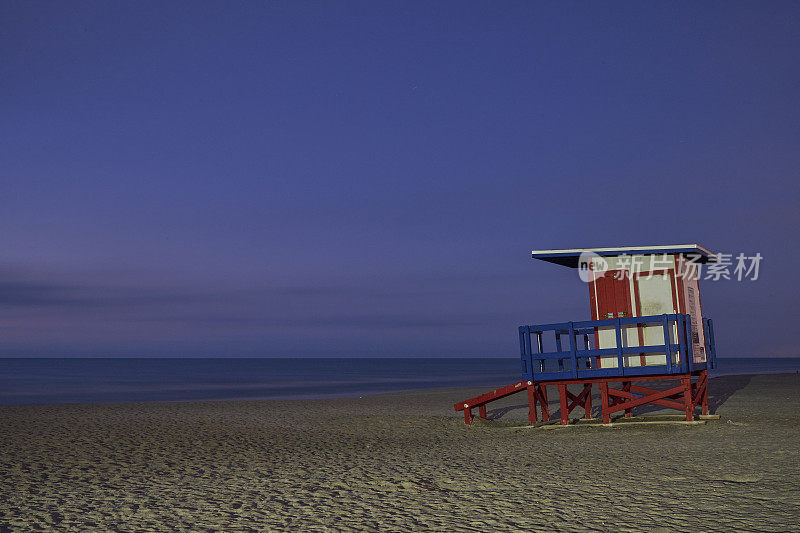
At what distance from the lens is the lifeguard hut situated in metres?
15.5

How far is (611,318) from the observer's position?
1611 centimetres

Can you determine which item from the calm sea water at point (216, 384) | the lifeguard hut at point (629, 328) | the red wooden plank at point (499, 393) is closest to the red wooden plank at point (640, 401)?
the lifeguard hut at point (629, 328)

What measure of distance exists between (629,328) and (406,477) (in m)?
8.01

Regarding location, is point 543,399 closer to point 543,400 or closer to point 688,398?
point 543,400

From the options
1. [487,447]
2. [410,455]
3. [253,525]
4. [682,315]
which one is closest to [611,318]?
[682,315]

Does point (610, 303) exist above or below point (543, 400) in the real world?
above

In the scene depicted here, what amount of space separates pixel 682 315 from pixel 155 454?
1127cm

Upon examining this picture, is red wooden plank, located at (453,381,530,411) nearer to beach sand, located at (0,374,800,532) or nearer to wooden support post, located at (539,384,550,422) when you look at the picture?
wooden support post, located at (539,384,550,422)

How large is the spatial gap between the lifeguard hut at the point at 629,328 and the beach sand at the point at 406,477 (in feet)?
3.88

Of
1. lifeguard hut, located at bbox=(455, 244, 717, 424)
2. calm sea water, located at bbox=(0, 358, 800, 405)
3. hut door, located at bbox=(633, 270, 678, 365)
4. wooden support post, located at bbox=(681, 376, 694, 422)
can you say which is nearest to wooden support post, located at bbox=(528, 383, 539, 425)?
lifeguard hut, located at bbox=(455, 244, 717, 424)

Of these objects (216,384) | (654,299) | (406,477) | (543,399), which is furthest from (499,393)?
(216,384)

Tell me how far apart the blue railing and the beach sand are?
1.30 metres

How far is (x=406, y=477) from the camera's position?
33.7 ft

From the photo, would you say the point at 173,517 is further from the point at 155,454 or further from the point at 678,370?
the point at 678,370
